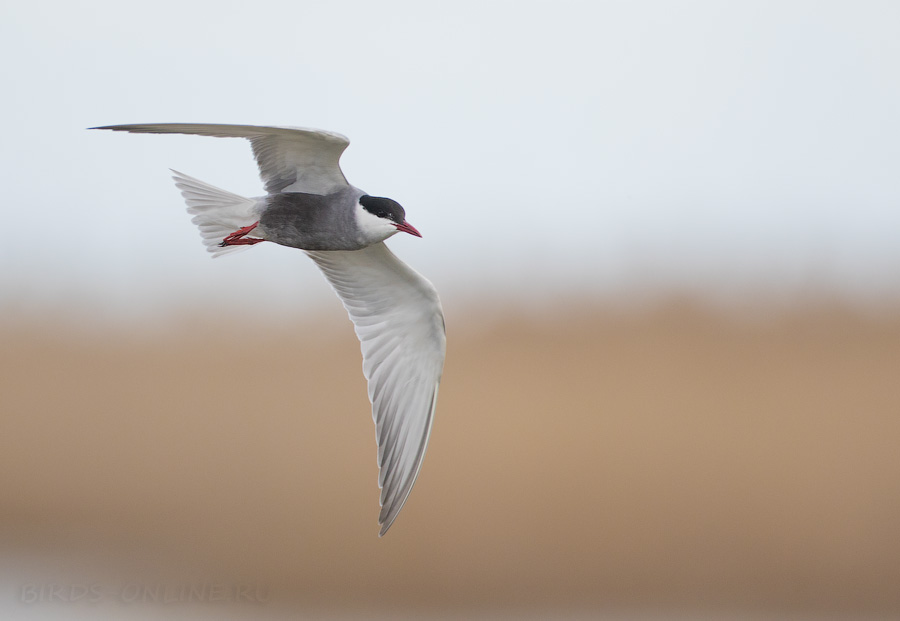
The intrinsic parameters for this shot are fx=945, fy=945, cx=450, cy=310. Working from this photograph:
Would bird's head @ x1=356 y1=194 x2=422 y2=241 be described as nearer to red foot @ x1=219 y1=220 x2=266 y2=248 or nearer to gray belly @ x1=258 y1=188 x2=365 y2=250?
gray belly @ x1=258 y1=188 x2=365 y2=250

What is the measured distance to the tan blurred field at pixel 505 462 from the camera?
6277 mm

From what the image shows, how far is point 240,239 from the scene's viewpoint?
313cm

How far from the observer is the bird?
2.98 m

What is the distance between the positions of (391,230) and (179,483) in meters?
4.58

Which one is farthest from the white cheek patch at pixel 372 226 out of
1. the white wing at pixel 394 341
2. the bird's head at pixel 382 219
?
the white wing at pixel 394 341

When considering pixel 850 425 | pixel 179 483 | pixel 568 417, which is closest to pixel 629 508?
pixel 568 417

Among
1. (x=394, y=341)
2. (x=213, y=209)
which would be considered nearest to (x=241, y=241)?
(x=213, y=209)

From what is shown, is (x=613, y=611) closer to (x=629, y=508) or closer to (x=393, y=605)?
(x=629, y=508)

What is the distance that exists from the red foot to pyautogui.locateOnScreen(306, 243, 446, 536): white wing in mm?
431

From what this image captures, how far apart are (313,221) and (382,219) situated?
254mm

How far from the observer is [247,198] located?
10.5 feet

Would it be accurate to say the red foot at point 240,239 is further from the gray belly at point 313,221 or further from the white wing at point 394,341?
the white wing at point 394,341

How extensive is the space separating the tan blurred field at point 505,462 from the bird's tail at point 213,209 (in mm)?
3096


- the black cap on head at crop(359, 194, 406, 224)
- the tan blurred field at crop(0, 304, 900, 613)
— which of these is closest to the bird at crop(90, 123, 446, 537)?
the black cap on head at crop(359, 194, 406, 224)
